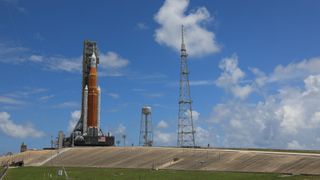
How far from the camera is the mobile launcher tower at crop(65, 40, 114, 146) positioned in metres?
152

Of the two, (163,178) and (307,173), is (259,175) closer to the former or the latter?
(307,173)

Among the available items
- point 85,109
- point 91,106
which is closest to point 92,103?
point 91,106

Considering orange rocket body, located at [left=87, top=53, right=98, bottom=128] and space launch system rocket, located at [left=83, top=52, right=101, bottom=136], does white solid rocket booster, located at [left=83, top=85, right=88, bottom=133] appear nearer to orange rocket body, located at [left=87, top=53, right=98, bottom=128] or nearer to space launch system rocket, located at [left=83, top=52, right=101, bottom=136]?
space launch system rocket, located at [left=83, top=52, right=101, bottom=136]

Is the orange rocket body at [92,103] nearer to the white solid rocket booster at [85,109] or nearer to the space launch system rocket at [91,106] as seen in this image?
the space launch system rocket at [91,106]

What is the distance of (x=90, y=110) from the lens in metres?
159

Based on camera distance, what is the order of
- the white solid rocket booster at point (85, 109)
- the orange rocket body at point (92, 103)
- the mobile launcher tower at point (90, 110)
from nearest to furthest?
the mobile launcher tower at point (90, 110), the orange rocket body at point (92, 103), the white solid rocket booster at point (85, 109)

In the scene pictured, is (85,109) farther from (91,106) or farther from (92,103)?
(92,103)

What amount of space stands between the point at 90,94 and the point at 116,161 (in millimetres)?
57917

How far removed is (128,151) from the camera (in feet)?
381

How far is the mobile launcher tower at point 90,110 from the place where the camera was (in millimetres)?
151625

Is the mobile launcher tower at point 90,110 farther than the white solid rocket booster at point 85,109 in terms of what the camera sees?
No

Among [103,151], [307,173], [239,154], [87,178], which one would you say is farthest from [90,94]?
[307,173]

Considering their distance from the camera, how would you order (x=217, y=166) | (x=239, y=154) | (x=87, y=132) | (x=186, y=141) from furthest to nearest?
(x=87, y=132) < (x=186, y=141) < (x=239, y=154) < (x=217, y=166)

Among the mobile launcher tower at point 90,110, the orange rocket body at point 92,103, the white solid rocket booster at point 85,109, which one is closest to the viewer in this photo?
the mobile launcher tower at point 90,110
